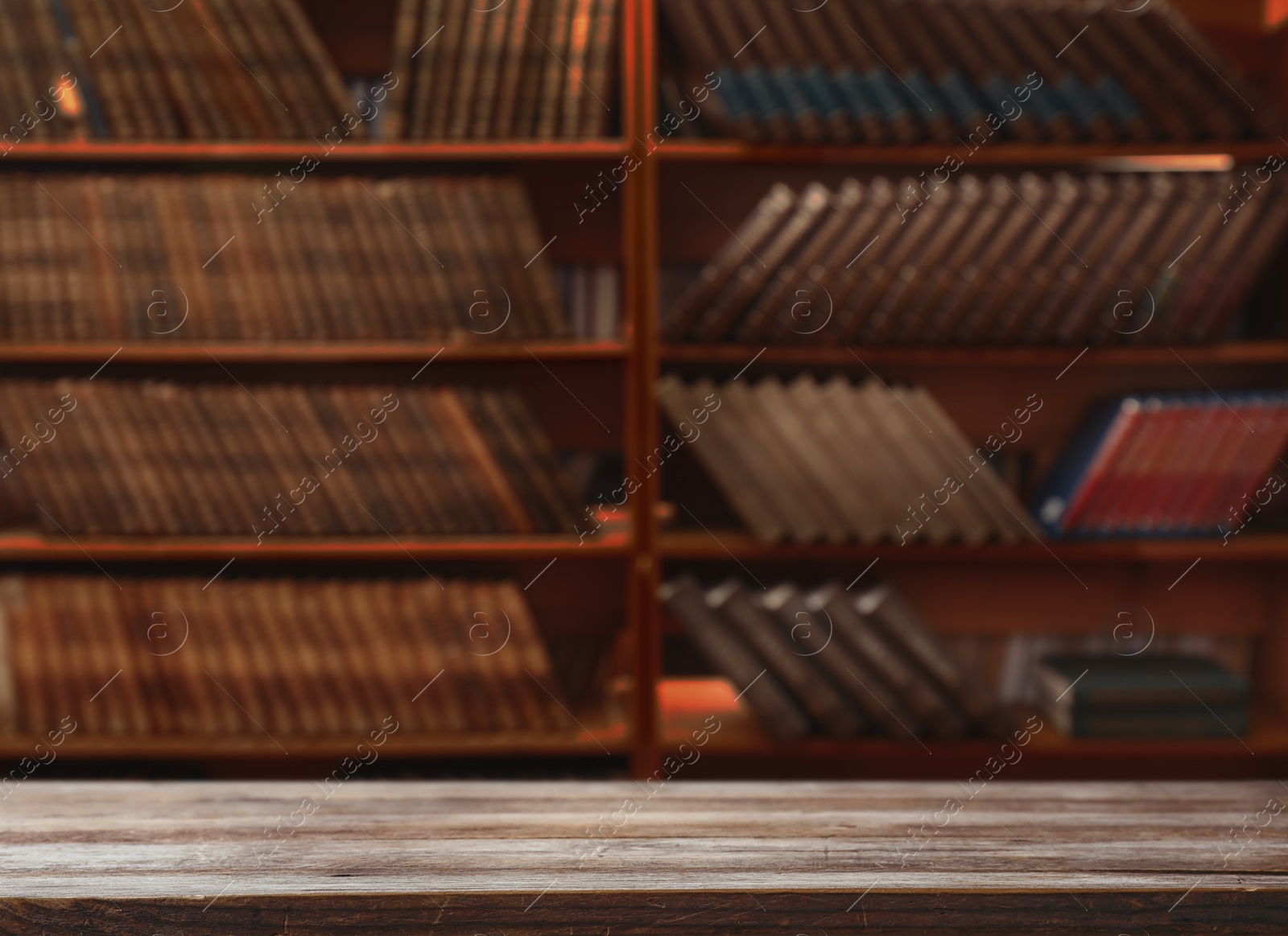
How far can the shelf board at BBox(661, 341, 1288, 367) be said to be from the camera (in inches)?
69.0

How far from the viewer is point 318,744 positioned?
1.81 m

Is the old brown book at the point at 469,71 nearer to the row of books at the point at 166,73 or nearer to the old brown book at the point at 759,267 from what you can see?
the row of books at the point at 166,73

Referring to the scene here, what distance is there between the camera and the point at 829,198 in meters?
1.75

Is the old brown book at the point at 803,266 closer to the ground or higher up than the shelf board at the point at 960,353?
higher up

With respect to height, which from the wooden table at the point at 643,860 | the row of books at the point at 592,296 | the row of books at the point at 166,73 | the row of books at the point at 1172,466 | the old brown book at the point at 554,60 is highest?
the row of books at the point at 166,73

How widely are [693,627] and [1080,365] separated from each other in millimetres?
988

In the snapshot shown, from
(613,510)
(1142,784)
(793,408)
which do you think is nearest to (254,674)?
(613,510)

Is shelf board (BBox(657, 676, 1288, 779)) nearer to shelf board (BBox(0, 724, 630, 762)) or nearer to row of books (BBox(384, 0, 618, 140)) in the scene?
shelf board (BBox(0, 724, 630, 762))

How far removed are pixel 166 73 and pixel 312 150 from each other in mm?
298

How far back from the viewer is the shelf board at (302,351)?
1731 millimetres

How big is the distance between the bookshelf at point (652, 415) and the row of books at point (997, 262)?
50 millimetres

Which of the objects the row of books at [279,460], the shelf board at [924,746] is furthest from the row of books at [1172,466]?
the row of books at [279,460]

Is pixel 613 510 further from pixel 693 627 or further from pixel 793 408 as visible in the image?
pixel 793 408

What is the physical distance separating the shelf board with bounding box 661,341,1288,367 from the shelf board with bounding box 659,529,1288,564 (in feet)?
1.15
